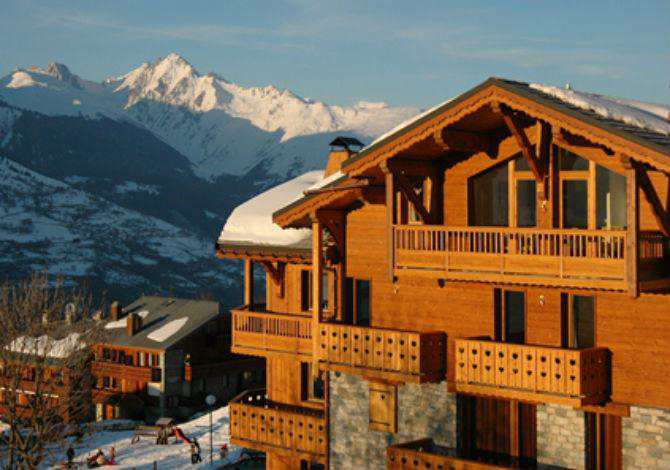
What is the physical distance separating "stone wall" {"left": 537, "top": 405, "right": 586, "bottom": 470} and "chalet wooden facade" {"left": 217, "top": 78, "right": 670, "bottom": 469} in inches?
1.5

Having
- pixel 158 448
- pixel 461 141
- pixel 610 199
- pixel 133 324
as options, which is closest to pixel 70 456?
pixel 158 448

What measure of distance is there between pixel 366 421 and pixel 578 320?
6738mm

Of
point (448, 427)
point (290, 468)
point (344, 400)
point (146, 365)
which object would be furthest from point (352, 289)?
point (146, 365)

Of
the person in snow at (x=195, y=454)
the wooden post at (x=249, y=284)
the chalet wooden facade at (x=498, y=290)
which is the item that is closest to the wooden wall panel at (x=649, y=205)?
the chalet wooden facade at (x=498, y=290)

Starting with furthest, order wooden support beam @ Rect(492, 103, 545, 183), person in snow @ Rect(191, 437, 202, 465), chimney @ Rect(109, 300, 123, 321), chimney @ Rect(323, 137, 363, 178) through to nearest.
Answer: chimney @ Rect(109, 300, 123, 321), person in snow @ Rect(191, 437, 202, 465), chimney @ Rect(323, 137, 363, 178), wooden support beam @ Rect(492, 103, 545, 183)

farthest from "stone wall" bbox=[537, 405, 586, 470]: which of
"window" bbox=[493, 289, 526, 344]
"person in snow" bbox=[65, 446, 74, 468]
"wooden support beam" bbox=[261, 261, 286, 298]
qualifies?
"person in snow" bbox=[65, 446, 74, 468]

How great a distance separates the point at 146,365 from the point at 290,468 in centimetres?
4873

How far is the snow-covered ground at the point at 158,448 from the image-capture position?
167ft

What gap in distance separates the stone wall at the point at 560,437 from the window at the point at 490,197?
4.34 meters

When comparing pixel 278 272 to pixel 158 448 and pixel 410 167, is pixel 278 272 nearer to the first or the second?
pixel 410 167

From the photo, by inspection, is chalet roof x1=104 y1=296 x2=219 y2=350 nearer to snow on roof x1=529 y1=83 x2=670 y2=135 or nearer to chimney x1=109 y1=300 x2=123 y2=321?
chimney x1=109 y1=300 x2=123 y2=321

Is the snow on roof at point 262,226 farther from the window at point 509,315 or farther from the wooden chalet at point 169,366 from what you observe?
the wooden chalet at point 169,366

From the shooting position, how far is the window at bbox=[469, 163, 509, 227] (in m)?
26.4

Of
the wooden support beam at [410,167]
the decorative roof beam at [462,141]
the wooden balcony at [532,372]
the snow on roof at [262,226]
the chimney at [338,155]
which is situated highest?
the chimney at [338,155]
